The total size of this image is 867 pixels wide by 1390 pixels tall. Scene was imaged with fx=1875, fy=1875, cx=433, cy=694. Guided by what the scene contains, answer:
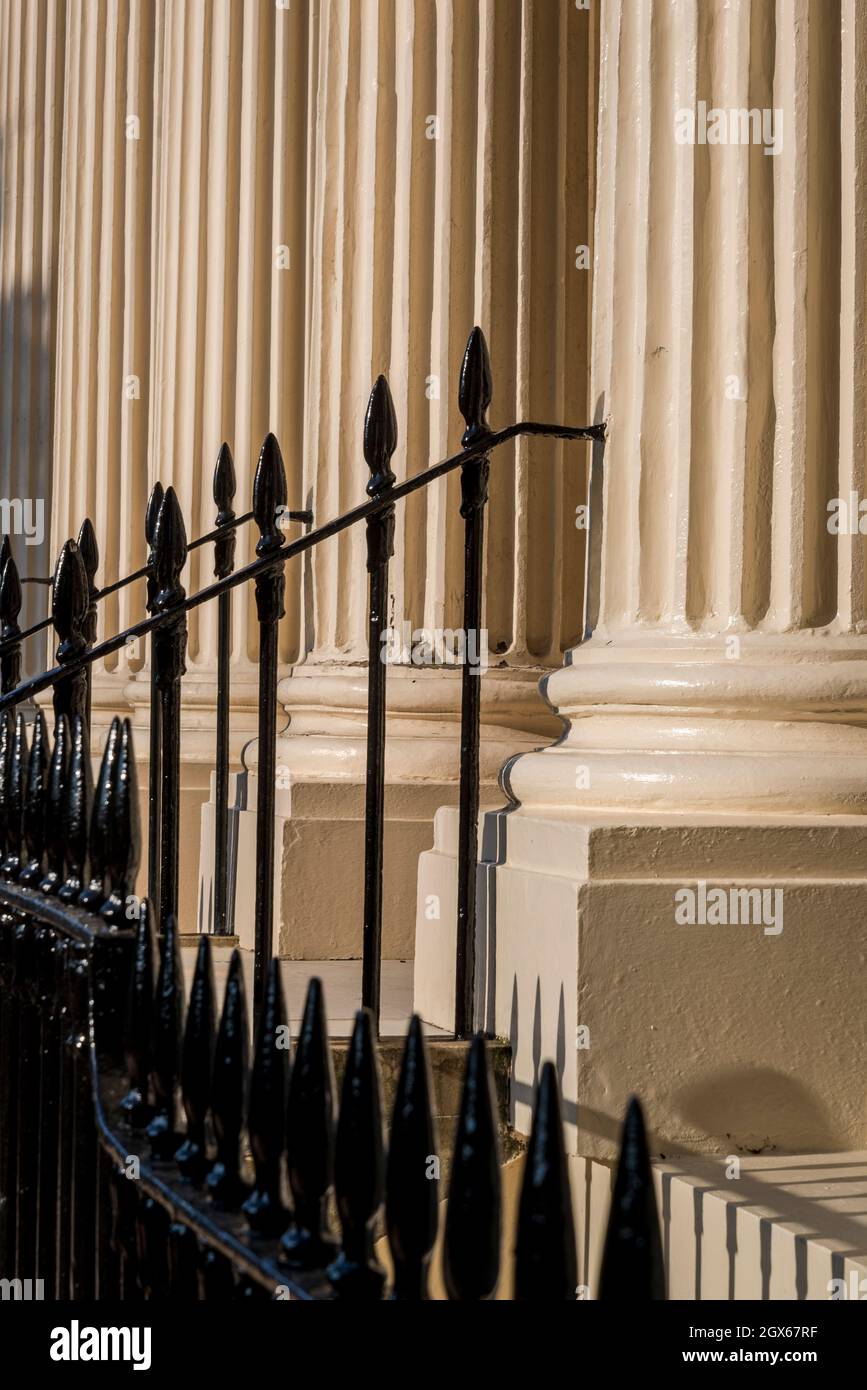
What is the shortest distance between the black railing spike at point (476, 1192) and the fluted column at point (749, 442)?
2.42m

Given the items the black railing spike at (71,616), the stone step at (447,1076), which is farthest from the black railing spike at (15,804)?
the stone step at (447,1076)

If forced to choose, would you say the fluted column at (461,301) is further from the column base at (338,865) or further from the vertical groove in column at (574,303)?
the column base at (338,865)

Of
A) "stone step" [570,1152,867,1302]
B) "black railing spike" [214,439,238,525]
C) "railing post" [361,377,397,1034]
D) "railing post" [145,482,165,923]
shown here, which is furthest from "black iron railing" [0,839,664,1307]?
"black railing spike" [214,439,238,525]

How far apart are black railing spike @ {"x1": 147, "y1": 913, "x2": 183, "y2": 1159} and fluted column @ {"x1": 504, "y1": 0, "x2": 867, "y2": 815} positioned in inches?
69.7

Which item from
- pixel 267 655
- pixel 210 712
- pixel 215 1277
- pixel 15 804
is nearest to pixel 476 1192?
pixel 215 1277

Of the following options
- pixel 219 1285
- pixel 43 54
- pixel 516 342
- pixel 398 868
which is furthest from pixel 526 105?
pixel 43 54

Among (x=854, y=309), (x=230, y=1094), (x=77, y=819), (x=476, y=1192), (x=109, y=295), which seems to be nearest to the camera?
(x=476, y=1192)

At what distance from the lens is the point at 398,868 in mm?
6465

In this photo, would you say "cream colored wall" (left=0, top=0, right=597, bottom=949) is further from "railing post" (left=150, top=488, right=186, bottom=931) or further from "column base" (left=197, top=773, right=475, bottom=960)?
"railing post" (left=150, top=488, right=186, bottom=931)

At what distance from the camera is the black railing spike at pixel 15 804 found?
12.0 ft

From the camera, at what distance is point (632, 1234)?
159 cm

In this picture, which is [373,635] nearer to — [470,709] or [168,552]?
[470,709]

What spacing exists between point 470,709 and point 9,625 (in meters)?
1.36

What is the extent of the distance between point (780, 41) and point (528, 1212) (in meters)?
3.25
